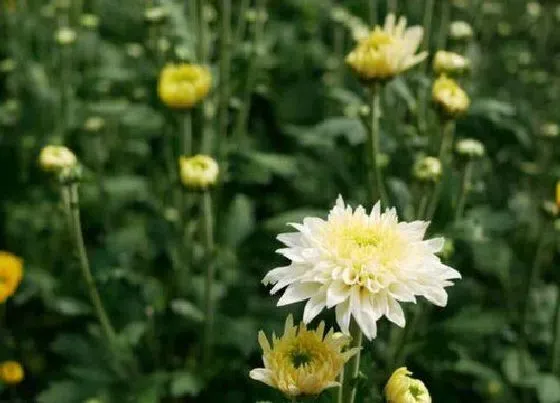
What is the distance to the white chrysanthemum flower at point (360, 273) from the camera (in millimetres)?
1147

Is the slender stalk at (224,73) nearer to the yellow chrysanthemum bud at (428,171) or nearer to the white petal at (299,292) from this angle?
the yellow chrysanthemum bud at (428,171)

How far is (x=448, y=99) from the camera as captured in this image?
6.66 ft

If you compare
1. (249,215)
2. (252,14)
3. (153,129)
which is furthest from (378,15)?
(249,215)

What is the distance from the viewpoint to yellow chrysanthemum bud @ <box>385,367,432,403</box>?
1212 mm

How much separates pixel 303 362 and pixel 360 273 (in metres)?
0.15

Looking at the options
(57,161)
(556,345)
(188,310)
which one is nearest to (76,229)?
(57,161)

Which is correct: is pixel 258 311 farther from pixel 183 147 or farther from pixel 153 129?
pixel 153 129

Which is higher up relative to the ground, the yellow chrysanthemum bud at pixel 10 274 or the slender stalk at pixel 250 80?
the slender stalk at pixel 250 80

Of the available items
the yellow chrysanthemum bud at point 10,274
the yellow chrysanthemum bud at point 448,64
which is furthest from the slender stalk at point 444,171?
the yellow chrysanthemum bud at point 10,274

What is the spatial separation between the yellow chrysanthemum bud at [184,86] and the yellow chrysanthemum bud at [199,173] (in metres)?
0.30

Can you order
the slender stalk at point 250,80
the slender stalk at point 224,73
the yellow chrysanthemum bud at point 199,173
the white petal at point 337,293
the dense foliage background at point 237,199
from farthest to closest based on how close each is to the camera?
the slender stalk at point 250,80 < the slender stalk at point 224,73 < the dense foliage background at point 237,199 < the yellow chrysanthemum bud at point 199,173 < the white petal at point 337,293

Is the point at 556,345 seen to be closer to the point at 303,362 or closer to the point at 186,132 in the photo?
the point at 186,132

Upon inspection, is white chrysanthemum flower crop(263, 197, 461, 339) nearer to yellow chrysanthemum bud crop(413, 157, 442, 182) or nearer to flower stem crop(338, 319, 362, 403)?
flower stem crop(338, 319, 362, 403)

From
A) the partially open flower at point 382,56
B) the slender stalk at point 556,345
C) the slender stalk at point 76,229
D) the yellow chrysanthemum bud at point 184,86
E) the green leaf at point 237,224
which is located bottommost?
the slender stalk at point 556,345
